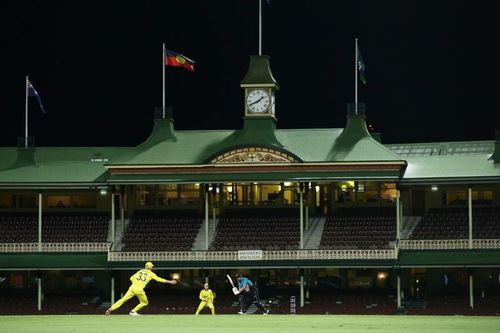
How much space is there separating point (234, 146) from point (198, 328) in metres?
31.3

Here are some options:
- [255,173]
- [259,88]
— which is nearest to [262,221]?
[255,173]

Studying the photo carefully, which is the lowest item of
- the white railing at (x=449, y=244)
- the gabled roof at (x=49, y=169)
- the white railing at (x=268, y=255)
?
the white railing at (x=268, y=255)

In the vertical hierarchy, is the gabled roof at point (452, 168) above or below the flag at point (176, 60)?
below

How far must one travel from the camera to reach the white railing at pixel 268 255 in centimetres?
6538

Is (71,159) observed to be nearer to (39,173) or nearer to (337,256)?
(39,173)

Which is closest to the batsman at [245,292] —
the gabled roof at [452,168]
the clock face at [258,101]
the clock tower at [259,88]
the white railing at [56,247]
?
the white railing at [56,247]

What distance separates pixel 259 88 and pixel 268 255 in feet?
33.9

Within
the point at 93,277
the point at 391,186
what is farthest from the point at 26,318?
the point at 391,186

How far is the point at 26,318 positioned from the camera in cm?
4322

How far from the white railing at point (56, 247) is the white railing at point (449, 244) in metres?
16.6

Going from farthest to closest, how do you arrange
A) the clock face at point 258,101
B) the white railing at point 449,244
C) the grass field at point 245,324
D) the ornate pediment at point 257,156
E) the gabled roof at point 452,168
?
the clock face at point 258,101 < the ornate pediment at point 257,156 < the gabled roof at point 452,168 < the white railing at point 449,244 < the grass field at point 245,324

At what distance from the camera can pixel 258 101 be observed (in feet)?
235

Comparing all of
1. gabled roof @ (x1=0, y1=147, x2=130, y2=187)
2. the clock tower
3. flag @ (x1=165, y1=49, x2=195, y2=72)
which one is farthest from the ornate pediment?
gabled roof @ (x1=0, y1=147, x2=130, y2=187)

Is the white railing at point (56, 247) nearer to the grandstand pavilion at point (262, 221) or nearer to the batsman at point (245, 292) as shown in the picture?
the grandstand pavilion at point (262, 221)
